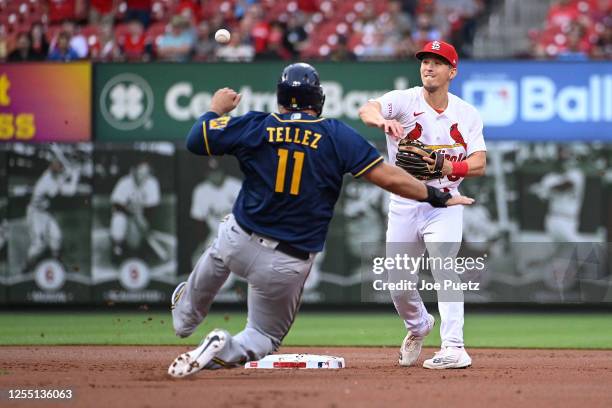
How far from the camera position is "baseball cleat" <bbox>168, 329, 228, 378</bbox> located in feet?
23.1

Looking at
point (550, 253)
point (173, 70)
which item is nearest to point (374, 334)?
point (550, 253)

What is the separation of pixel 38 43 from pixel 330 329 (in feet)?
21.8

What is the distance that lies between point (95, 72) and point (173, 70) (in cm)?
116

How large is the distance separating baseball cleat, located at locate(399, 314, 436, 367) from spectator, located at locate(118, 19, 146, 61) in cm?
927

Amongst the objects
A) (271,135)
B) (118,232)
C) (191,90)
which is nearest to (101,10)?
(191,90)

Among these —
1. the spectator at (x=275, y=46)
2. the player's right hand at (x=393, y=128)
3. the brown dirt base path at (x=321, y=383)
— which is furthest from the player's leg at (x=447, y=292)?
the spectator at (x=275, y=46)

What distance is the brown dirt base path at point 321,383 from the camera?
6586 millimetres

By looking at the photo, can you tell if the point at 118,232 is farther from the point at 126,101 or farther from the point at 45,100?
the point at 45,100

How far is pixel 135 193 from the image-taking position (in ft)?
54.4

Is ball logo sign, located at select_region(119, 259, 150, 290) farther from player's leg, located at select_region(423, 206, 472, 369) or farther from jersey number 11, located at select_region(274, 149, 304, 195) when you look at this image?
jersey number 11, located at select_region(274, 149, 304, 195)

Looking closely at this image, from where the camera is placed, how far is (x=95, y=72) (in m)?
16.6

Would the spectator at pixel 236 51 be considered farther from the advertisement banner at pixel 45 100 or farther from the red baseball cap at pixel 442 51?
the red baseball cap at pixel 442 51

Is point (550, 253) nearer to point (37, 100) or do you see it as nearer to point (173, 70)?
point (173, 70)

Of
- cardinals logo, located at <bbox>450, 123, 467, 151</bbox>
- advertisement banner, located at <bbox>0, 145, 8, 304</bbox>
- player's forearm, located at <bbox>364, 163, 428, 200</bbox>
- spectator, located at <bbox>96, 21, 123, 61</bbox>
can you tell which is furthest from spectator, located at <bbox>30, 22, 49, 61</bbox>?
player's forearm, located at <bbox>364, 163, 428, 200</bbox>
